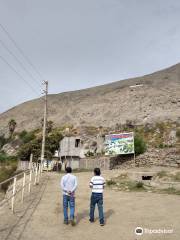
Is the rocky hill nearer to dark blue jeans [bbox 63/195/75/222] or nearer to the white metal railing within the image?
the white metal railing

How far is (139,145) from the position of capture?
123 ft

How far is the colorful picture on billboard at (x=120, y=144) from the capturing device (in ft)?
112

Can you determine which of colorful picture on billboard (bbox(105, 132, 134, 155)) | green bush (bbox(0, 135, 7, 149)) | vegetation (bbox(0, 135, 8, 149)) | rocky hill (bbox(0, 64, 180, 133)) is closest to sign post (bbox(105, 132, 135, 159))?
colorful picture on billboard (bbox(105, 132, 134, 155))

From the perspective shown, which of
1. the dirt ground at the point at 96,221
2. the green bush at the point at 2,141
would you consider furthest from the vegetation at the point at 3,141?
the dirt ground at the point at 96,221

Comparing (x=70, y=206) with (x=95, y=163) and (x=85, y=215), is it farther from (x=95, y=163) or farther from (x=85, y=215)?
(x=95, y=163)

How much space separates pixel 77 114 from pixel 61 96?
31.6 m

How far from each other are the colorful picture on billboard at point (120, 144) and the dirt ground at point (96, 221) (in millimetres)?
19347

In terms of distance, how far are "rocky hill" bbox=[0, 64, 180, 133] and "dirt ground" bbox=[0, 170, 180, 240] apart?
52.3 metres

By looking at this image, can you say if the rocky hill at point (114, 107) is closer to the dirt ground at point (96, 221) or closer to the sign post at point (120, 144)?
the sign post at point (120, 144)

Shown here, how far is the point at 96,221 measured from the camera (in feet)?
31.7

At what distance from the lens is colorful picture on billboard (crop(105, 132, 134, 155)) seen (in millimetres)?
34281

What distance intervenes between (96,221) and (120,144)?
83.1 feet

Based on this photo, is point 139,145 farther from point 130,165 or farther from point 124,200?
point 124,200

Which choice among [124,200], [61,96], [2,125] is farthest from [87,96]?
[124,200]
